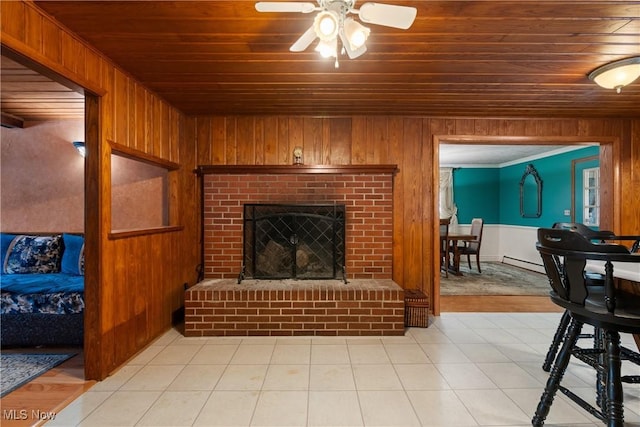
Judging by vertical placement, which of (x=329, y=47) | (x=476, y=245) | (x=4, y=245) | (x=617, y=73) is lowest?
(x=476, y=245)

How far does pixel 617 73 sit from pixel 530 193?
428 centimetres

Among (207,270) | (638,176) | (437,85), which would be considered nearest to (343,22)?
(437,85)

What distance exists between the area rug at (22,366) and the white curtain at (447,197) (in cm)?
649

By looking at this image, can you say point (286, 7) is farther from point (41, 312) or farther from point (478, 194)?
point (478, 194)

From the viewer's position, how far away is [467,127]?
10.6 feet

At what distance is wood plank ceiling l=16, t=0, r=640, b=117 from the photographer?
1556 mm

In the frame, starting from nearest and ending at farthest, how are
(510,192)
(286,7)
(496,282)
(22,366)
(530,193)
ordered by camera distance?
(286,7), (22,366), (496,282), (530,193), (510,192)

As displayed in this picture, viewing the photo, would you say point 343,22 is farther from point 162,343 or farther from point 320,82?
point 162,343

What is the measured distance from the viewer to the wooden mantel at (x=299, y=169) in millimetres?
3119

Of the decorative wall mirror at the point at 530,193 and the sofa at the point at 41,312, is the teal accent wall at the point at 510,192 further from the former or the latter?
the sofa at the point at 41,312

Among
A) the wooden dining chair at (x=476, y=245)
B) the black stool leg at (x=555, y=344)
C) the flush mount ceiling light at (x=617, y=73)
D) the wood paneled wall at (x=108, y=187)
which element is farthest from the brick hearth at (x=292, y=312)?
the wooden dining chair at (x=476, y=245)

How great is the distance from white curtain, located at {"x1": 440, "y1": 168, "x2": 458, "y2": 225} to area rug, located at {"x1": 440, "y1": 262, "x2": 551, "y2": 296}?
1.32 metres

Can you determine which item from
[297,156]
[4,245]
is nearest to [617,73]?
[297,156]

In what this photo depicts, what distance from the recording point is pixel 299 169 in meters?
3.15
